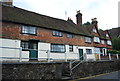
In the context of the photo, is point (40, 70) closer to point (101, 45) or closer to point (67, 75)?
point (67, 75)

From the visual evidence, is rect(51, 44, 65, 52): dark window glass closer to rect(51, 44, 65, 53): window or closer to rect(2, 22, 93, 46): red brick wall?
rect(51, 44, 65, 53): window

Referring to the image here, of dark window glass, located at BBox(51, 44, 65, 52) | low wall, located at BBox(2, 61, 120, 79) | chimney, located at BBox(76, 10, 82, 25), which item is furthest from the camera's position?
chimney, located at BBox(76, 10, 82, 25)

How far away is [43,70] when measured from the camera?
9.30 metres

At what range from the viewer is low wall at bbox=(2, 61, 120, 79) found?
756 cm

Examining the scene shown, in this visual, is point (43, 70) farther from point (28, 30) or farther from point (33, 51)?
point (28, 30)

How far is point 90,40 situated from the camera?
75.7 ft

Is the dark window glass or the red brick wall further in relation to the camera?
the dark window glass

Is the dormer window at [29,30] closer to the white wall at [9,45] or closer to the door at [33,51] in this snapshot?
the door at [33,51]

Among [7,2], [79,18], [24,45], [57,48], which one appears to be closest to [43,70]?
[24,45]

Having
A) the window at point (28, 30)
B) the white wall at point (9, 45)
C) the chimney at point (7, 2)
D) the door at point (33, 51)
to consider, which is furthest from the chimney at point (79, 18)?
the white wall at point (9, 45)

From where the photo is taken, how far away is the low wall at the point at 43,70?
7.56 meters

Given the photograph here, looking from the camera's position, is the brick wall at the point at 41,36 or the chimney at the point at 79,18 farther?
the chimney at the point at 79,18

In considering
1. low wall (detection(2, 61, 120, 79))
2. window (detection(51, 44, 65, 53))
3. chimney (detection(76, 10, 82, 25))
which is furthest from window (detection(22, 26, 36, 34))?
chimney (detection(76, 10, 82, 25))

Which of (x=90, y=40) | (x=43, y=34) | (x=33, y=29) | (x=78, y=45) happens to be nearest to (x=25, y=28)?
(x=33, y=29)
